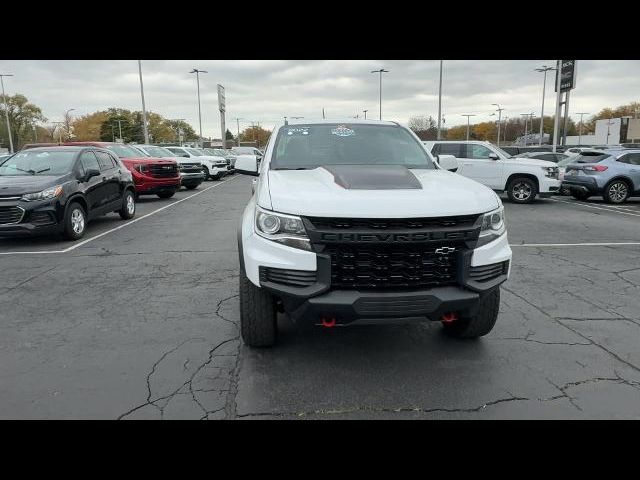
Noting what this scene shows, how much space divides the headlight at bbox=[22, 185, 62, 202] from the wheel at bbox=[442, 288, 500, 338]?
23.2 ft

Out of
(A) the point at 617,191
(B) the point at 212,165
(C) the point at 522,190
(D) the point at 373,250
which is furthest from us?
(B) the point at 212,165

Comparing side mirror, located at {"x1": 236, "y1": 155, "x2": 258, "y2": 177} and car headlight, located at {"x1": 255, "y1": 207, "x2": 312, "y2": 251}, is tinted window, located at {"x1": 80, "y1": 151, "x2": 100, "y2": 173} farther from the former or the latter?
car headlight, located at {"x1": 255, "y1": 207, "x2": 312, "y2": 251}

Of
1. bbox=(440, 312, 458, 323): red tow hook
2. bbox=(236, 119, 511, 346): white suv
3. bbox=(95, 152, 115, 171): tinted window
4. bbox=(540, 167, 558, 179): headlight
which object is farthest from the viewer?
bbox=(540, 167, 558, 179): headlight

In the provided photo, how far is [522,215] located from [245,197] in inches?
371

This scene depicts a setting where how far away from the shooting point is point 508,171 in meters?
14.5

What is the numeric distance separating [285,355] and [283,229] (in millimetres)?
1163

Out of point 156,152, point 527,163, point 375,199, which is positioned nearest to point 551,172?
point 527,163

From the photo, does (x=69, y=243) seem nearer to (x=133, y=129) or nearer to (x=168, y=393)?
(x=168, y=393)

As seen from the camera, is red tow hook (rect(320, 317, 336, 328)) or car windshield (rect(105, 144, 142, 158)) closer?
red tow hook (rect(320, 317, 336, 328))

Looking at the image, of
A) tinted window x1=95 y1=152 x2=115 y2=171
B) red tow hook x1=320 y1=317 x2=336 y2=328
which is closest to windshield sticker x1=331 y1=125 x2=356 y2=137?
red tow hook x1=320 y1=317 x2=336 y2=328

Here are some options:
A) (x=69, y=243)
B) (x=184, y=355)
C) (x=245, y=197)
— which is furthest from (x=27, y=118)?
(x=184, y=355)

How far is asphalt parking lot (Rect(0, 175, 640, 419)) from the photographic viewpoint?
3.05 metres

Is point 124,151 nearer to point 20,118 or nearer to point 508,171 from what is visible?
point 508,171

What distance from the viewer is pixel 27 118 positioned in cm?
8550
